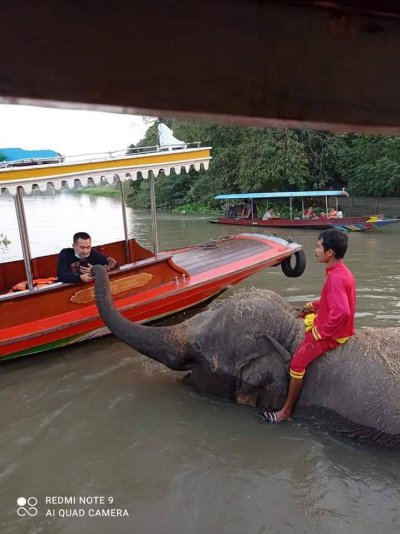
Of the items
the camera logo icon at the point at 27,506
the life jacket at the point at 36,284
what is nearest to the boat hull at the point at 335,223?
the life jacket at the point at 36,284

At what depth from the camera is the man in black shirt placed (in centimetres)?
553

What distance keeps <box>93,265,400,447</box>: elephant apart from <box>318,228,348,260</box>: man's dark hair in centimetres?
97

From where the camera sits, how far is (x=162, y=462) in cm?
383

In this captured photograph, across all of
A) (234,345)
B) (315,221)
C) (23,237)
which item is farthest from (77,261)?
(315,221)

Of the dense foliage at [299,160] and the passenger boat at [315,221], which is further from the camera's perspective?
the dense foliage at [299,160]

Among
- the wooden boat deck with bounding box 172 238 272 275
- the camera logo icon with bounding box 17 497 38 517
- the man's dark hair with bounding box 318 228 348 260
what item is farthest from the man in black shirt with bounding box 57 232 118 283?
the man's dark hair with bounding box 318 228 348 260

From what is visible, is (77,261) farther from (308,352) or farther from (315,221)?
(315,221)

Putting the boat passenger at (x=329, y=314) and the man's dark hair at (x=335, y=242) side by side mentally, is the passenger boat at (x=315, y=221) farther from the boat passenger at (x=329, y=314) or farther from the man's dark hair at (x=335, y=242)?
the man's dark hair at (x=335, y=242)

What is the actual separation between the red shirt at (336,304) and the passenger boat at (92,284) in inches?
109

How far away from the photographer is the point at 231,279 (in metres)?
6.74

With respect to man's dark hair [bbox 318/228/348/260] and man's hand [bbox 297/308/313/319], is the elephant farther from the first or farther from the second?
man's dark hair [bbox 318/228/348/260]

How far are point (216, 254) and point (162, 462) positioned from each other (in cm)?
450

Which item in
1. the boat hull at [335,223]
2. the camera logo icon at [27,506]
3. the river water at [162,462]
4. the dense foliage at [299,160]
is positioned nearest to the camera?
the river water at [162,462]

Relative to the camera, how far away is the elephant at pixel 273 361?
3.90 meters
